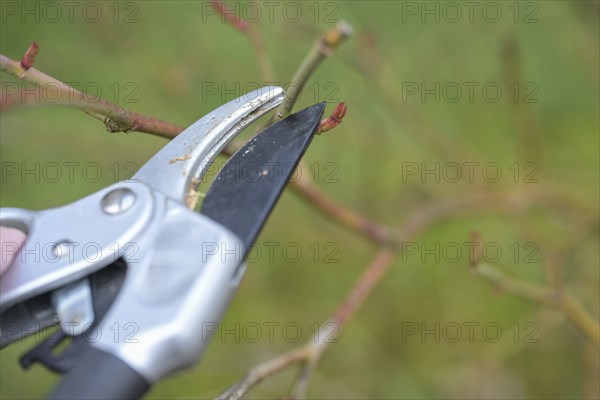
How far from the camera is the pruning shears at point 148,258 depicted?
881 mm

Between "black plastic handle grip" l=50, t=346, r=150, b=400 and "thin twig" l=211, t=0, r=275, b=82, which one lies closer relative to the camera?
"black plastic handle grip" l=50, t=346, r=150, b=400

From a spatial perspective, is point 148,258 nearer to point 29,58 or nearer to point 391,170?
point 29,58

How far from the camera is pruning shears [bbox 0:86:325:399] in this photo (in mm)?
881

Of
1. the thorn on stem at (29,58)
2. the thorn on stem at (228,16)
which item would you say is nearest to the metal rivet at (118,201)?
the thorn on stem at (29,58)

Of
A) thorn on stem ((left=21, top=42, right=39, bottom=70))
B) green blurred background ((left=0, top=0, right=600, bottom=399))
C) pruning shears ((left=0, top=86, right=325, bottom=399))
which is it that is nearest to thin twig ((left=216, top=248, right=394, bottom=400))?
pruning shears ((left=0, top=86, right=325, bottom=399))

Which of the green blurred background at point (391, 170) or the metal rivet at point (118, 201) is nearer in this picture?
the metal rivet at point (118, 201)

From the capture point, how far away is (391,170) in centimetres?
248

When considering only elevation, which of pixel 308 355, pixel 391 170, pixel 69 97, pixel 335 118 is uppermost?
pixel 335 118

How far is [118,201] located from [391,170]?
5.07ft

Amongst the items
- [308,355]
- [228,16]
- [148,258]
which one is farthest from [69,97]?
[308,355]

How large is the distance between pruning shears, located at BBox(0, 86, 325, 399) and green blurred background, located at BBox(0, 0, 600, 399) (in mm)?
794

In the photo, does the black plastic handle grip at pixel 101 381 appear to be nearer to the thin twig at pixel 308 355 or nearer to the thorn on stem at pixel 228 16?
the thin twig at pixel 308 355

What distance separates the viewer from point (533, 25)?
2.80m

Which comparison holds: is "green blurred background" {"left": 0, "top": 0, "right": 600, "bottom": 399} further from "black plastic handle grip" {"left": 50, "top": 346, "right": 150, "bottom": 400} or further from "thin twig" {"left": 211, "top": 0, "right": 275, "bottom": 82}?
"black plastic handle grip" {"left": 50, "top": 346, "right": 150, "bottom": 400}
